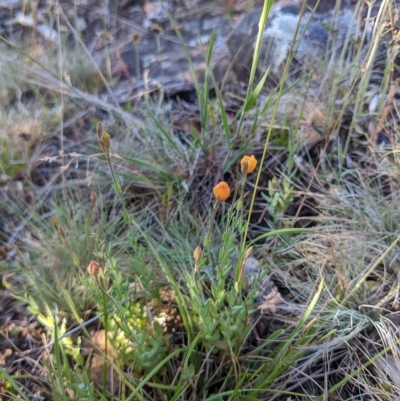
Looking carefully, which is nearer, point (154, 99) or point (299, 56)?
point (299, 56)

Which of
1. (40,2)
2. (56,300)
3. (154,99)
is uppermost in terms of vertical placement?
(40,2)

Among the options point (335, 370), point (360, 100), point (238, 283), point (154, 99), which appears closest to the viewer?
point (238, 283)

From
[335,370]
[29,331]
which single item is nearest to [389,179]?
[335,370]

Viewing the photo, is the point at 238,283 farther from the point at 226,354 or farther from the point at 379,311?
the point at 379,311

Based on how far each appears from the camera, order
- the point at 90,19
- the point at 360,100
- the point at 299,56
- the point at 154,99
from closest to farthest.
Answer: the point at 360,100 → the point at 299,56 → the point at 154,99 → the point at 90,19

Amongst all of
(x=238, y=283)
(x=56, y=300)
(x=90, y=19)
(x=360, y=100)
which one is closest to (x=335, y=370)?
(x=238, y=283)

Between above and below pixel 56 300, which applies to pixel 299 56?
above
